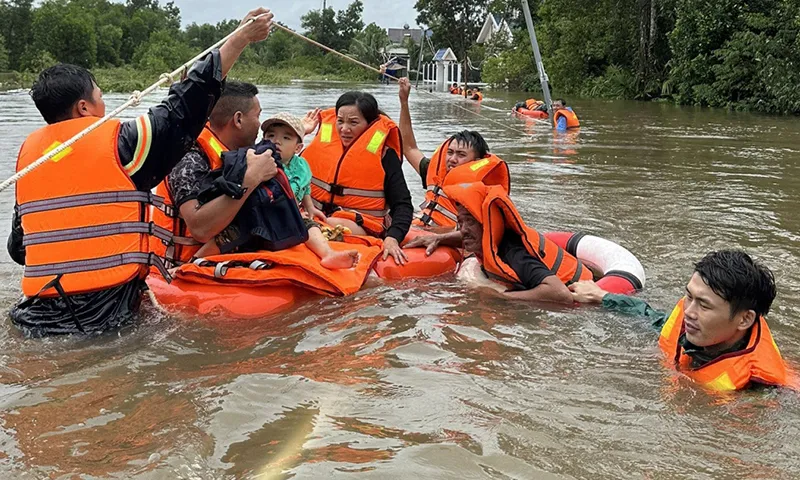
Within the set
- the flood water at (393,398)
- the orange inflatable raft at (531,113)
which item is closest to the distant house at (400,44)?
the orange inflatable raft at (531,113)

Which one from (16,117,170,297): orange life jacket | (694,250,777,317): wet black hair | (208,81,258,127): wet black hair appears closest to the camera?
(694,250,777,317): wet black hair

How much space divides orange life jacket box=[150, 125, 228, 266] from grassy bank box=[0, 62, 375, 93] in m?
34.4

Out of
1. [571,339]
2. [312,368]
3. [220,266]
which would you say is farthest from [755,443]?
[220,266]

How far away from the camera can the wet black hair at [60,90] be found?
12.5 ft

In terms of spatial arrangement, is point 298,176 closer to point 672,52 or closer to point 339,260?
point 339,260

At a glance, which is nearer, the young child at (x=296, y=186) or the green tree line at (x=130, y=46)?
the young child at (x=296, y=186)

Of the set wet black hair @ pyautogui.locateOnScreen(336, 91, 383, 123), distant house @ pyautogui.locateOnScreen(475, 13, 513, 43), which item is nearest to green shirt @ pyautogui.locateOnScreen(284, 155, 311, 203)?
wet black hair @ pyautogui.locateOnScreen(336, 91, 383, 123)

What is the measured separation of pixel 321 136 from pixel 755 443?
406cm

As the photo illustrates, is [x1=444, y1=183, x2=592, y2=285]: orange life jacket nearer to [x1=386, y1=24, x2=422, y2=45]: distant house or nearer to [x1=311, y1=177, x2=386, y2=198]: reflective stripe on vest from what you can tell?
[x1=311, y1=177, x2=386, y2=198]: reflective stripe on vest

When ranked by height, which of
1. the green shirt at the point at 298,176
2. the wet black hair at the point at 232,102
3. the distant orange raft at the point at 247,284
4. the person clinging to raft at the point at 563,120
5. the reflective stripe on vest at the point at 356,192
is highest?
the wet black hair at the point at 232,102

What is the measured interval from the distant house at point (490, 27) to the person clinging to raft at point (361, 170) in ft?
160

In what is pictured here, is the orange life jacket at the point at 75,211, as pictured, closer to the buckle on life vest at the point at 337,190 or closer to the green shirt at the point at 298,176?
the green shirt at the point at 298,176

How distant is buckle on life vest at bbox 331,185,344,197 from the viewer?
5930mm

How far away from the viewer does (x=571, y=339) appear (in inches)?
162
